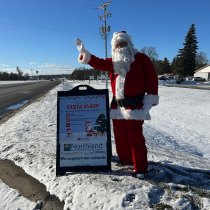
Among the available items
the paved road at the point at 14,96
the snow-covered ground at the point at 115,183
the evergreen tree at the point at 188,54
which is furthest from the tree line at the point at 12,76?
the snow-covered ground at the point at 115,183

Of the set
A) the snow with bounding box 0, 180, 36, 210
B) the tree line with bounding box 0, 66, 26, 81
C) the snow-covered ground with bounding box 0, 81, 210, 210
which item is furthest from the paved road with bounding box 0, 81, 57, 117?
the tree line with bounding box 0, 66, 26, 81

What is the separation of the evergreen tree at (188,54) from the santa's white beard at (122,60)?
36.2 meters

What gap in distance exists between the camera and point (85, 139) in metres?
2.53

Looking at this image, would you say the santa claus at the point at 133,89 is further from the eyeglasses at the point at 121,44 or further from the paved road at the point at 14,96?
the paved road at the point at 14,96

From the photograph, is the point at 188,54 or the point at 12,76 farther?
the point at 12,76

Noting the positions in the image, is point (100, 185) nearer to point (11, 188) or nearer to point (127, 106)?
point (127, 106)

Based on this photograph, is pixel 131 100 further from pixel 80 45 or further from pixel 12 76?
pixel 12 76

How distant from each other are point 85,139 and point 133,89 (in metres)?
0.99

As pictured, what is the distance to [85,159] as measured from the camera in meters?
2.53

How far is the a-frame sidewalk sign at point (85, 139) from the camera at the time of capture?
2.53 meters

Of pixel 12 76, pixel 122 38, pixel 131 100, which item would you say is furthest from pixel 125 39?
pixel 12 76

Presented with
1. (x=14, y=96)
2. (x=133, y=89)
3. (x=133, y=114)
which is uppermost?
(x=133, y=89)

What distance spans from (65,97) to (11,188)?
1442mm

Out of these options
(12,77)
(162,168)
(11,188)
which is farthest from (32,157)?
(12,77)
